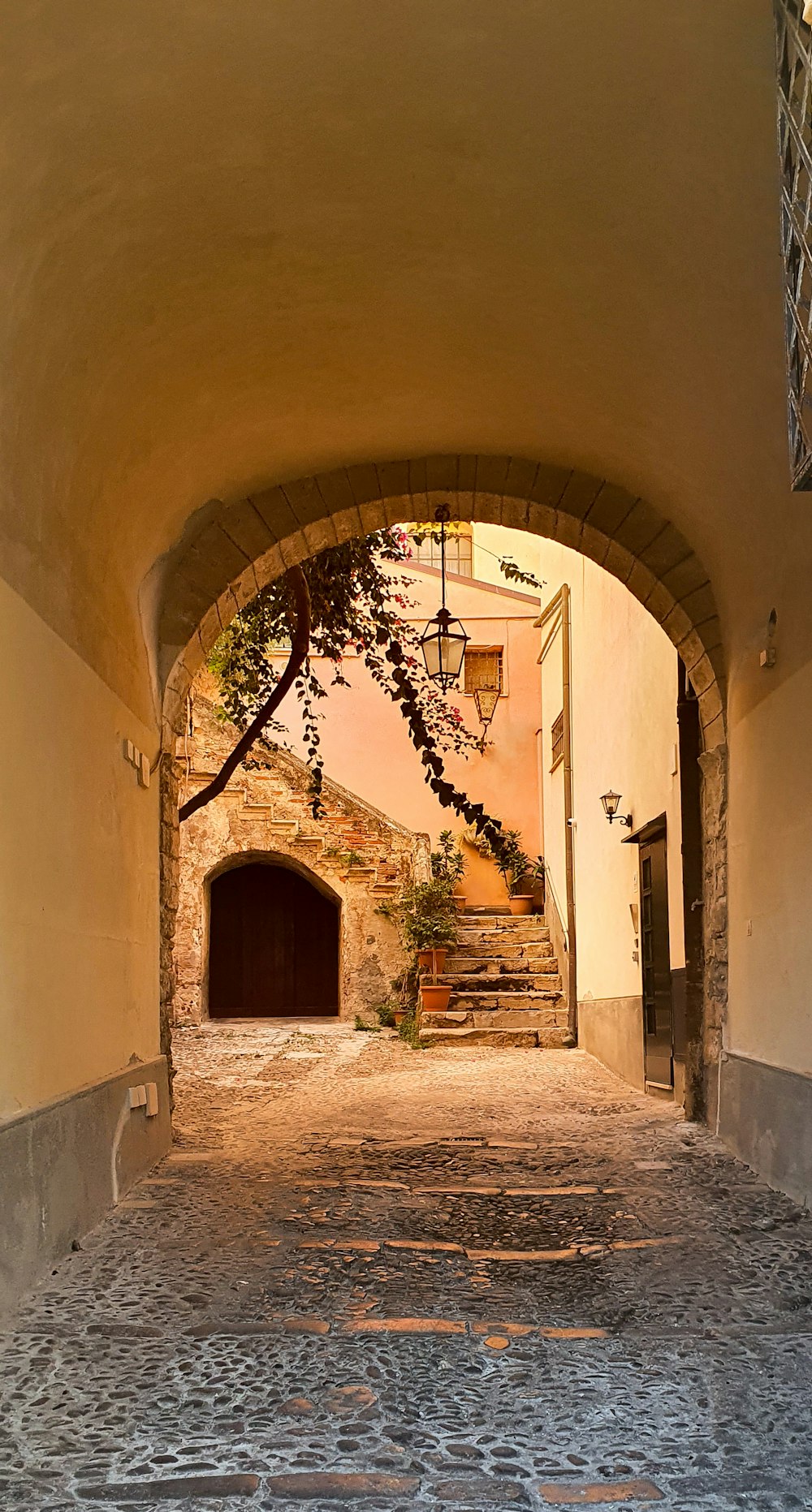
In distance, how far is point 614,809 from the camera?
28.3 feet

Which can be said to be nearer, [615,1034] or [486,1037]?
[615,1034]

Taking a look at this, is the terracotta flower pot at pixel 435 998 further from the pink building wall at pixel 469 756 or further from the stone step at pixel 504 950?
the pink building wall at pixel 469 756

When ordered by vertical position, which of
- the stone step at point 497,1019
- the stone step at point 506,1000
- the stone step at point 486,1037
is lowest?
the stone step at point 486,1037

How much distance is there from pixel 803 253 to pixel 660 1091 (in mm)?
5802

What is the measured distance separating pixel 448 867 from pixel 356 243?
9.33 meters

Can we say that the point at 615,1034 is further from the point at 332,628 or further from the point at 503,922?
the point at 503,922

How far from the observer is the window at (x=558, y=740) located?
12.4 metres

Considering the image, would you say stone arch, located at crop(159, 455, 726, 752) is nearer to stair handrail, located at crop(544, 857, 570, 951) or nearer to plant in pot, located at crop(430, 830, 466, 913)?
stair handrail, located at crop(544, 857, 570, 951)

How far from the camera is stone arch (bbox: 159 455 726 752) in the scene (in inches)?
215

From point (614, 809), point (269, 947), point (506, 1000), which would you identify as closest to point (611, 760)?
point (614, 809)

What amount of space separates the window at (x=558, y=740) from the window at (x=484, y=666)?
5.69ft

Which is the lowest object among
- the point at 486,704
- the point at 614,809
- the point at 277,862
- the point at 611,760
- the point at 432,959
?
the point at 432,959

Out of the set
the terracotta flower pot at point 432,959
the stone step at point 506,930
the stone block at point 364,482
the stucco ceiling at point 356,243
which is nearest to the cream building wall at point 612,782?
the stone step at point 506,930

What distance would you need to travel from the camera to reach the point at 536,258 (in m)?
3.84
